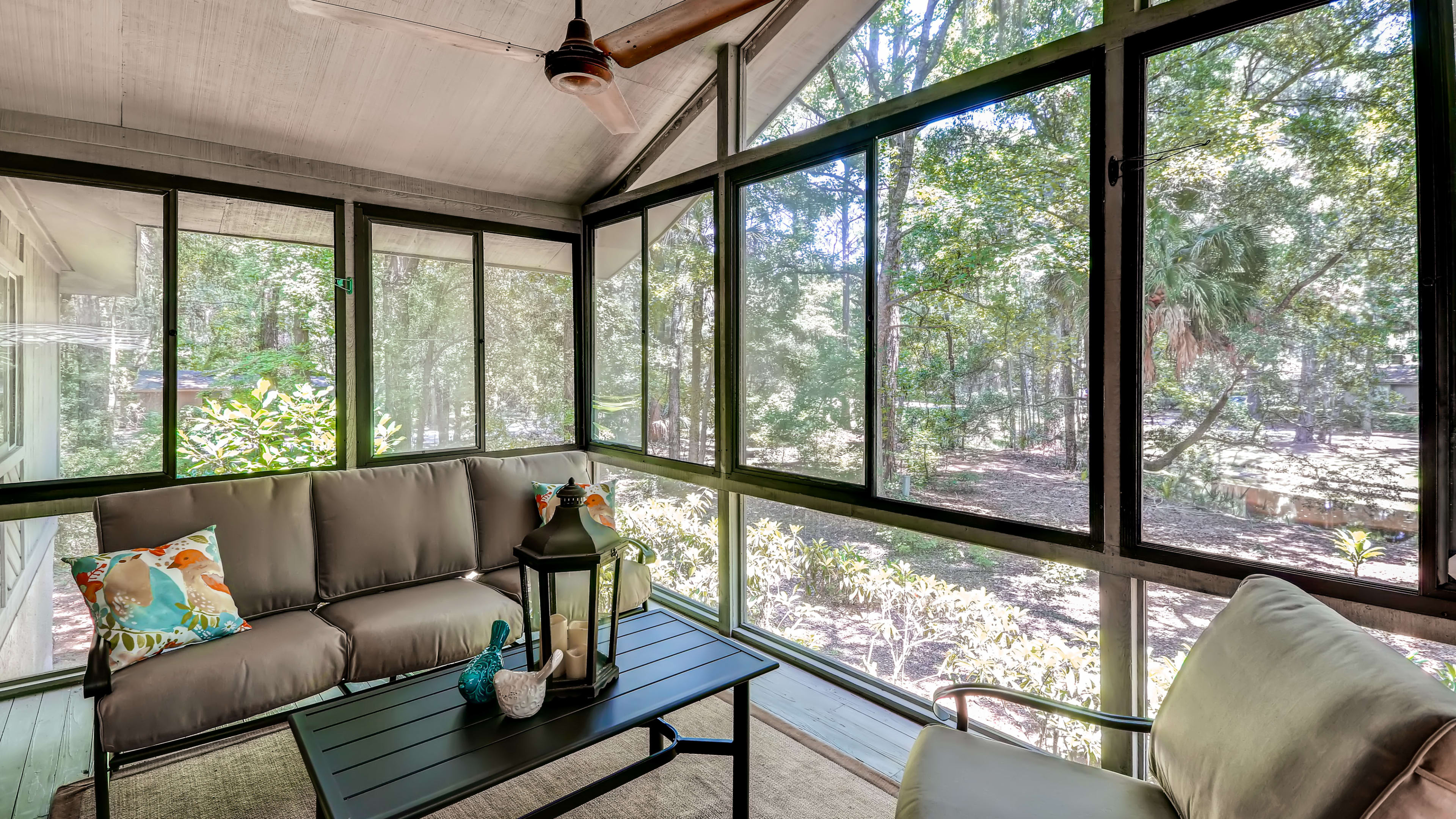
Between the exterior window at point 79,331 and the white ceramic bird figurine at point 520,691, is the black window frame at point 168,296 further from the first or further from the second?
the white ceramic bird figurine at point 520,691

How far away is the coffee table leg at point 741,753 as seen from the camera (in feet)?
7.10

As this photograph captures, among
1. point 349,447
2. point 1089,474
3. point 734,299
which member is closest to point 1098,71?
point 1089,474

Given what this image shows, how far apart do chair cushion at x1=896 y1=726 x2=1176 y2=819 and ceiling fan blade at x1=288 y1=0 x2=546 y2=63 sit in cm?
222

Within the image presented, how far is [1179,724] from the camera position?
1537 millimetres

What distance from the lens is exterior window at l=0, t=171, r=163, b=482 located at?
2.92 m

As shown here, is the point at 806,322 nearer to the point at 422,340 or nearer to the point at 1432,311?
the point at 1432,311

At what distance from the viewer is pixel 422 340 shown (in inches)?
158

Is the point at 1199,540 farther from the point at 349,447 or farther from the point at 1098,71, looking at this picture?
the point at 349,447

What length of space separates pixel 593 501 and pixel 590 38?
2.21 m

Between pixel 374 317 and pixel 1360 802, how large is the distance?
13.8 feet

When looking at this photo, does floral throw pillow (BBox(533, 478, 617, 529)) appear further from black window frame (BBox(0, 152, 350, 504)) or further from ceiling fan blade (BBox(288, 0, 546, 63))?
ceiling fan blade (BBox(288, 0, 546, 63))

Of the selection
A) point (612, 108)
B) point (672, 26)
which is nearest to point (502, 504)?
point (612, 108)

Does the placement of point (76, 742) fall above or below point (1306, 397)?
below

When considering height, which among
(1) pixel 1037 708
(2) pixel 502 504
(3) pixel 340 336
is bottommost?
(1) pixel 1037 708
